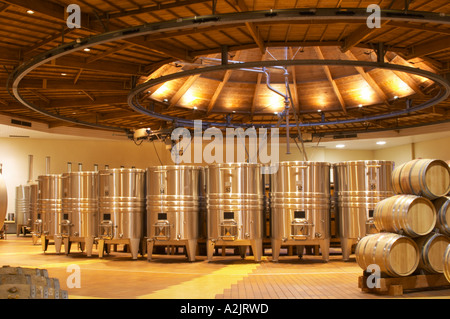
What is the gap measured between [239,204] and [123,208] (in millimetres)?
2615

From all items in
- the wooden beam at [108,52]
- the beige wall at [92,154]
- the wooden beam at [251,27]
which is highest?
the wooden beam at [251,27]

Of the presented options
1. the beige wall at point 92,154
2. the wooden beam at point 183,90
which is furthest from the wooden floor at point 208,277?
the beige wall at point 92,154

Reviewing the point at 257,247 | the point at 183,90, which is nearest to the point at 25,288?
the point at 257,247

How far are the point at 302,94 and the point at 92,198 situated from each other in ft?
33.8

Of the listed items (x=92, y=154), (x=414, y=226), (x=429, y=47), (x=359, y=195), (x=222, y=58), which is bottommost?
(x=414, y=226)

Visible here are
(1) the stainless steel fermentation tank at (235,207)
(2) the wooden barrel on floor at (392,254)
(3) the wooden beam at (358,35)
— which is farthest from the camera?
(3) the wooden beam at (358,35)

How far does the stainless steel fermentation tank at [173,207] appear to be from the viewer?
1035 cm

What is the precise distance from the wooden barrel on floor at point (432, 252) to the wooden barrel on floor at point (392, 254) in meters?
0.23

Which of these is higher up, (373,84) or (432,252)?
(373,84)

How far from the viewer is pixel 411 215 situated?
7.05m

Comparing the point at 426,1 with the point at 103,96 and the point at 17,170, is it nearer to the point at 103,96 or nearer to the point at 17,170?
the point at 103,96

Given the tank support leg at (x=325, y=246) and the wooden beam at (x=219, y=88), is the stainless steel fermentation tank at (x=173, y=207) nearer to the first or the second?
the tank support leg at (x=325, y=246)

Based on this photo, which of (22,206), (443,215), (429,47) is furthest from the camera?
(22,206)

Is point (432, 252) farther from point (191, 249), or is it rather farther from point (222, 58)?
point (222, 58)
